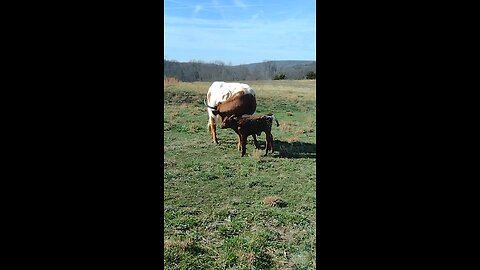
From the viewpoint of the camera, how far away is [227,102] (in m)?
1.46

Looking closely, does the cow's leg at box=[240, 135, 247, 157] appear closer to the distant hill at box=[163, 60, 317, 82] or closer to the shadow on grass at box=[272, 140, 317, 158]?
the shadow on grass at box=[272, 140, 317, 158]

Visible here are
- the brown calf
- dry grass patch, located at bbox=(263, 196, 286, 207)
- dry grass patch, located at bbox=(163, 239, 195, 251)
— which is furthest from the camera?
the brown calf

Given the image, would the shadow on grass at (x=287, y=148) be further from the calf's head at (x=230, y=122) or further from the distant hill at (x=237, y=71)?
the distant hill at (x=237, y=71)

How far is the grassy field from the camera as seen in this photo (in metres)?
1.20

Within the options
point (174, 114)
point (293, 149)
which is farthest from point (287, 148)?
point (174, 114)

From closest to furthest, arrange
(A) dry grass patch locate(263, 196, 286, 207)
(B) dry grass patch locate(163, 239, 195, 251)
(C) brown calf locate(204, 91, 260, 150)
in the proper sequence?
(B) dry grass patch locate(163, 239, 195, 251) < (A) dry grass patch locate(263, 196, 286, 207) < (C) brown calf locate(204, 91, 260, 150)

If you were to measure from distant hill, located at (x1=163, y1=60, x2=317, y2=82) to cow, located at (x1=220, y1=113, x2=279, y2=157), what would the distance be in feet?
0.59

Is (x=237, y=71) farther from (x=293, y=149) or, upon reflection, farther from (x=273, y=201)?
(x=273, y=201)

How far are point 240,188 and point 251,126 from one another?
0.25m

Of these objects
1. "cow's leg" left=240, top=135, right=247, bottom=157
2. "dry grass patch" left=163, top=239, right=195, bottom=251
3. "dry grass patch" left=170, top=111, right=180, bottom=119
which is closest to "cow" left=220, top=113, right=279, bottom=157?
"cow's leg" left=240, top=135, right=247, bottom=157

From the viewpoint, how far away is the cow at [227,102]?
4.63ft
